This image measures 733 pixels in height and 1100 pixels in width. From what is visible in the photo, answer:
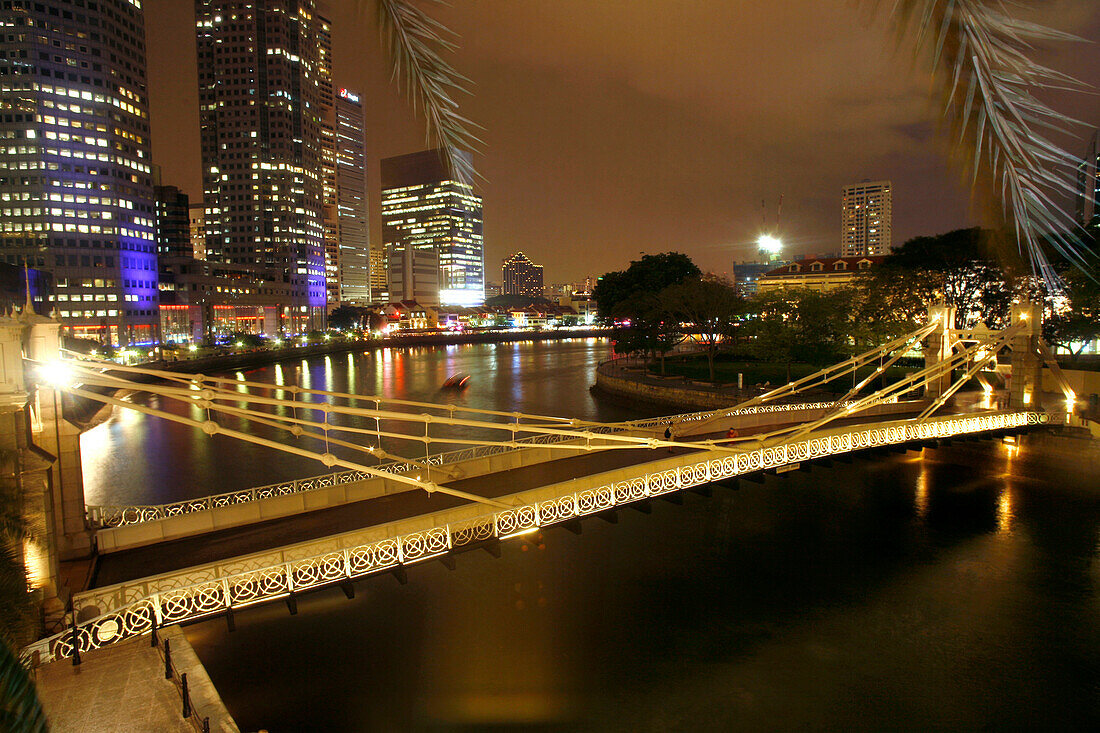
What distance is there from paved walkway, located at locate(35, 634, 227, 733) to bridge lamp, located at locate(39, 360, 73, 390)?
9.88 ft

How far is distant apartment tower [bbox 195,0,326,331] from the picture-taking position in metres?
90.1

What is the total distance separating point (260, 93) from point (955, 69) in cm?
10830

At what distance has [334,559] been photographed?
7.78 m

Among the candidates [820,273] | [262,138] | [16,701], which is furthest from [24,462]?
[262,138]

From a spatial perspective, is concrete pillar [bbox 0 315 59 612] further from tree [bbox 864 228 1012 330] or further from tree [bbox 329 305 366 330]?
tree [bbox 329 305 366 330]

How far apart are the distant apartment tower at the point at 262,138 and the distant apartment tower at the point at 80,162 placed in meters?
23.1

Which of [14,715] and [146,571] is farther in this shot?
[146,571]

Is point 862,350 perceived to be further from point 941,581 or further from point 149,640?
point 149,640

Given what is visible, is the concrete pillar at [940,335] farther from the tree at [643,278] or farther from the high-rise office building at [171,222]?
the high-rise office building at [171,222]

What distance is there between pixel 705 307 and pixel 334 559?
28.0m

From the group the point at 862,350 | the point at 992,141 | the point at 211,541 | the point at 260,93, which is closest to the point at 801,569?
the point at 211,541

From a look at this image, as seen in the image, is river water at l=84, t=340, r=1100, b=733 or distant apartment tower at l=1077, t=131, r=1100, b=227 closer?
distant apartment tower at l=1077, t=131, r=1100, b=227

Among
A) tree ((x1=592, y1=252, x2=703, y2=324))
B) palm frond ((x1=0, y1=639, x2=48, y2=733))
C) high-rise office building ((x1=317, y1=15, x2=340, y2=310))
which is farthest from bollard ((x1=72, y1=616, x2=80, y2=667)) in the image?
high-rise office building ((x1=317, y1=15, x2=340, y2=310))

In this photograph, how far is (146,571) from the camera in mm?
8273
